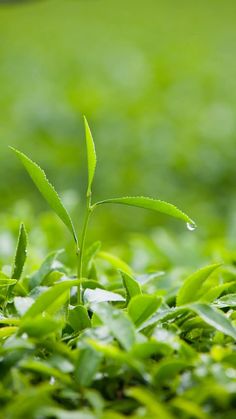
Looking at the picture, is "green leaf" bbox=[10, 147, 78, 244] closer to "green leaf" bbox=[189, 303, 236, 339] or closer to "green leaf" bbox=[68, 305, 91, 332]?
"green leaf" bbox=[68, 305, 91, 332]

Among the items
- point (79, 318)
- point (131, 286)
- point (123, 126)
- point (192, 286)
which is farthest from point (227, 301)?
point (123, 126)

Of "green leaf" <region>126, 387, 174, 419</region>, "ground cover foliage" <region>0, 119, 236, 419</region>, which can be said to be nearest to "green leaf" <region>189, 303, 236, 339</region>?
"ground cover foliage" <region>0, 119, 236, 419</region>

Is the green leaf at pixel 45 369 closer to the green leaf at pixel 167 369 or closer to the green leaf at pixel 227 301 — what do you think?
the green leaf at pixel 167 369

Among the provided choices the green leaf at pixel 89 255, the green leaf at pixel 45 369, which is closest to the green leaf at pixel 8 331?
the green leaf at pixel 45 369

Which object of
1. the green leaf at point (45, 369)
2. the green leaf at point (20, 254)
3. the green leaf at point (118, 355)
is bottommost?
the green leaf at point (20, 254)

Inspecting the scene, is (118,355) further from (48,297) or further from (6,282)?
(6,282)

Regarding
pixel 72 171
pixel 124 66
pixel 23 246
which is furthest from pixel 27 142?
pixel 23 246

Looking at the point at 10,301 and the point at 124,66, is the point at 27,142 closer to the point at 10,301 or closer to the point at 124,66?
the point at 124,66
